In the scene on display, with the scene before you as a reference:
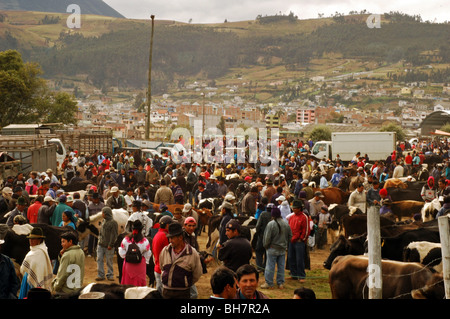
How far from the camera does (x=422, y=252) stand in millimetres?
8805

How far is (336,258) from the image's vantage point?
8.55m

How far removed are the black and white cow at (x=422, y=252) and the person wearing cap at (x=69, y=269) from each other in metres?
5.08

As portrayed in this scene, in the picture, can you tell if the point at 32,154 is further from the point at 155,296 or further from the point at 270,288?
the point at 155,296

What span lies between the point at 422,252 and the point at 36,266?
228 inches

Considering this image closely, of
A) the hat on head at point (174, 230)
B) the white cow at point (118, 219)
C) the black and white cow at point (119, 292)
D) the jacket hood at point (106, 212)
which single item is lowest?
the white cow at point (118, 219)

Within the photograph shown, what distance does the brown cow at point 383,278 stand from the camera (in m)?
7.38

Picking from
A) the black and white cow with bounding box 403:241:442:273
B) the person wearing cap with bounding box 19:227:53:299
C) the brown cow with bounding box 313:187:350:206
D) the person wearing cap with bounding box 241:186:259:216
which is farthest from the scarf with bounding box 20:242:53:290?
the brown cow with bounding box 313:187:350:206

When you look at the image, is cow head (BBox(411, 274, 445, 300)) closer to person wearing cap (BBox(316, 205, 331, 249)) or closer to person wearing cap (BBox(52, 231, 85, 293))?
person wearing cap (BBox(52, 231, 85, 293))

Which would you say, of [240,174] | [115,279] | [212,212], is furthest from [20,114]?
[115,279]

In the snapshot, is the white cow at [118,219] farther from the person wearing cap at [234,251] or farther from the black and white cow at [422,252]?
the black and white cow at [422,252]

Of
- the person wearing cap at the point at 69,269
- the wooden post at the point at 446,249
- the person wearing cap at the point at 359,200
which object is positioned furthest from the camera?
the person wearing cap at the point at 359,200

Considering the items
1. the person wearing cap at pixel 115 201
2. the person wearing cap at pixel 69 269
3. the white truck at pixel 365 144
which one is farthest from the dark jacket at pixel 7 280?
the white truck at pixel 365 144

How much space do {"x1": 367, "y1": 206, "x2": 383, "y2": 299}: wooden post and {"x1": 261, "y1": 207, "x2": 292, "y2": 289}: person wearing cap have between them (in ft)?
10.8

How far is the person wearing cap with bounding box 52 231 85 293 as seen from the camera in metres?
7.48
